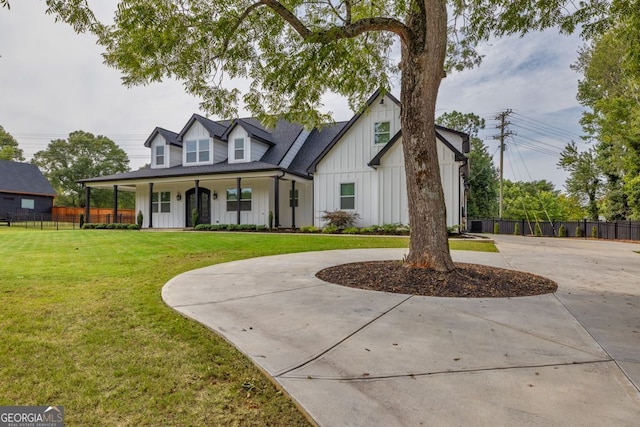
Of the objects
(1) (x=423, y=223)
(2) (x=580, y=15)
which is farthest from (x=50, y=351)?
(2) (x=580, y=15)

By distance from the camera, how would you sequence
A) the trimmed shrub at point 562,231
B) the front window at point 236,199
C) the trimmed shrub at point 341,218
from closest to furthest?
the trimmed shrub at point 341,218 < the front window at point 236,199 < the trimmed shrub at point 562,231

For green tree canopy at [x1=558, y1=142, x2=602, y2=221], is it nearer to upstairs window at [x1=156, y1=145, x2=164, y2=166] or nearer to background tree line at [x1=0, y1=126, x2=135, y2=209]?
upstairs window at [x1=156, y1=145, x2=164, y2=166]

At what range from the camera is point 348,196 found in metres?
15.6

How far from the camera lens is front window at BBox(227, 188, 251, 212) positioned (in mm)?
18109

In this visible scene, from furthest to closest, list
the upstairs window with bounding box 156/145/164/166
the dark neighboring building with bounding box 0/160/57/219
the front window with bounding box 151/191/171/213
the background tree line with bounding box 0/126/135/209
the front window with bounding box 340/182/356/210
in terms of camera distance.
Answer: the background tree line with bounding box 0/126/135/209
the dark neighboring building with bounding box 0/160/57/219
the upstairs window with bounding box 156/145/164/166
the front window with bounding box 151/191/171/213
the front window with bounding box 340/182/356/210

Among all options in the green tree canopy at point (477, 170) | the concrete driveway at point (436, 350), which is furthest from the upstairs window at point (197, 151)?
the green tree canopy at point (477, 170)

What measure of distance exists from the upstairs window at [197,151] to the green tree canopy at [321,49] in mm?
12105

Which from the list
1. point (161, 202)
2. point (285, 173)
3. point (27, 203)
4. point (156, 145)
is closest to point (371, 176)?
point (285, 173)

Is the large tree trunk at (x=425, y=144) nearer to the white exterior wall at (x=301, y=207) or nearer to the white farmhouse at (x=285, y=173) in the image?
the white farmhouse at (x=285, y=173)

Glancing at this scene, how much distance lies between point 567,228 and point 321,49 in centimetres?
2241

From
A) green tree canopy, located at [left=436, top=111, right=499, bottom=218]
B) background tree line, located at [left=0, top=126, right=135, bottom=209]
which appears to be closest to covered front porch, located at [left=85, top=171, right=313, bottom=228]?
green tree canopy, located at [left=436, top=111, right=499, bottom=218]

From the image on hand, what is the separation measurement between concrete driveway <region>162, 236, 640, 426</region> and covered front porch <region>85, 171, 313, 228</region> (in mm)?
13181

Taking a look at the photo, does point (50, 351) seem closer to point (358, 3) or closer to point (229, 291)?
point (229, 291)

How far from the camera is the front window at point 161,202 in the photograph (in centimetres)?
1955
